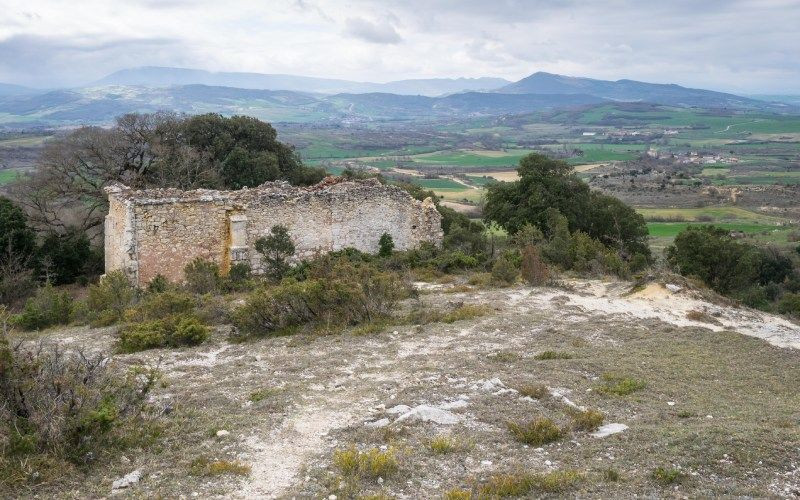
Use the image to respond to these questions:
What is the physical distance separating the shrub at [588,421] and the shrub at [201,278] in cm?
1076

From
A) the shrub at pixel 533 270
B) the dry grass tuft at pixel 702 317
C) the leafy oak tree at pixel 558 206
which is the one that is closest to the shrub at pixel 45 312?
the shrub at pixel 533 270

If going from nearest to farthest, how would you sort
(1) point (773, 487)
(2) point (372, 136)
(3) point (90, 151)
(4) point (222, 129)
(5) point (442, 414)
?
1. (1) point (773, 487)
2. (5) point (442, 414)
3. (3) point (90, 151)
4. (4) point (222, 129)
5. (2) point (372, 136)

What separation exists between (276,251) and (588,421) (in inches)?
488

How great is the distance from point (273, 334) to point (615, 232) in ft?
62.0

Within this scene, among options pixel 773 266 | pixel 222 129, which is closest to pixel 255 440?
pixel 222 129

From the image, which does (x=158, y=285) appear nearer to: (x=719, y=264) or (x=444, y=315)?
(x=444, y=315)

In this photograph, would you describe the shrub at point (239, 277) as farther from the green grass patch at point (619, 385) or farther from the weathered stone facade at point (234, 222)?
the green grass patch at point (619, 385)

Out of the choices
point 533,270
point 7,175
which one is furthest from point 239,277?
point 7,175

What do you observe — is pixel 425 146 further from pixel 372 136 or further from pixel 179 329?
pixel 179 329

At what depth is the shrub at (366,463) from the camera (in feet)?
17.7

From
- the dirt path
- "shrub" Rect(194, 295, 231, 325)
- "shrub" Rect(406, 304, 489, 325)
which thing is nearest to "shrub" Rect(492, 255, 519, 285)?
"shrub" Rect(406, 304, 489, 325)

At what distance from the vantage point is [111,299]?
13.3 m

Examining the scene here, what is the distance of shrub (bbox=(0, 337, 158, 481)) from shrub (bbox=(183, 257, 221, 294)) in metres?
8.80

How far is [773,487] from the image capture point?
4992 mm
